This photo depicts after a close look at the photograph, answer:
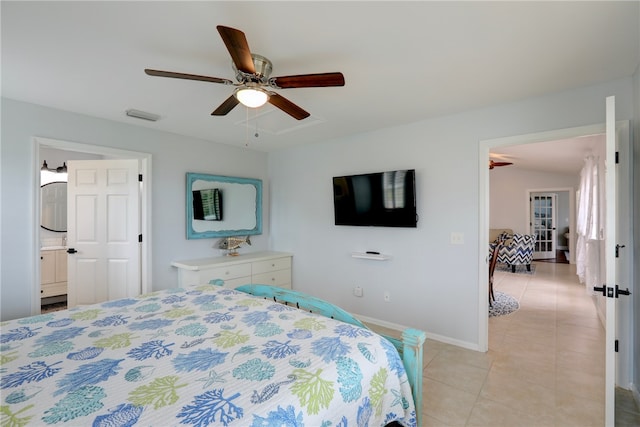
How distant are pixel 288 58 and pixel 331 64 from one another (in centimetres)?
30

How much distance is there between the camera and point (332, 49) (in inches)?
71.2

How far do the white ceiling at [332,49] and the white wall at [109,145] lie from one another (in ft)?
0.72

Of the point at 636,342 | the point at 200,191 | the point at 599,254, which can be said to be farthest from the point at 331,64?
the point at 599,254

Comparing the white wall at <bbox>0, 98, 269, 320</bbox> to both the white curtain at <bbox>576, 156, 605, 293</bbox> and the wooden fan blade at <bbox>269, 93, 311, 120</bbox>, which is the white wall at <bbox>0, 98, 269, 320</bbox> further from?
the white curtain at <bbox>576, 156, 605, 293</bbox>

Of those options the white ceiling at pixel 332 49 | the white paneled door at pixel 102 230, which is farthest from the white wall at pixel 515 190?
the white paneled door at pixel 102 230

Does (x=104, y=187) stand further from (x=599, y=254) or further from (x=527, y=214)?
(x=527, y=214)

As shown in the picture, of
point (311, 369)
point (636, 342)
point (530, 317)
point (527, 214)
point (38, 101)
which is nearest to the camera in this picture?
point (311, 369)

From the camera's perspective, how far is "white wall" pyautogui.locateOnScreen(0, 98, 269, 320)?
254 cm

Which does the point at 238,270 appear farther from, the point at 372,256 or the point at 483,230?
the point at 483,230

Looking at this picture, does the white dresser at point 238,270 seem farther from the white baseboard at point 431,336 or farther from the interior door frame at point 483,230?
the interior door frame at point 483,230

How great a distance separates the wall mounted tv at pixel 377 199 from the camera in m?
3.22

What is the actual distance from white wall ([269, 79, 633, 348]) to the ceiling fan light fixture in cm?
200

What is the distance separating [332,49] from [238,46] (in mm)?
672

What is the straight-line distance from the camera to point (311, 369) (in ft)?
3.85
